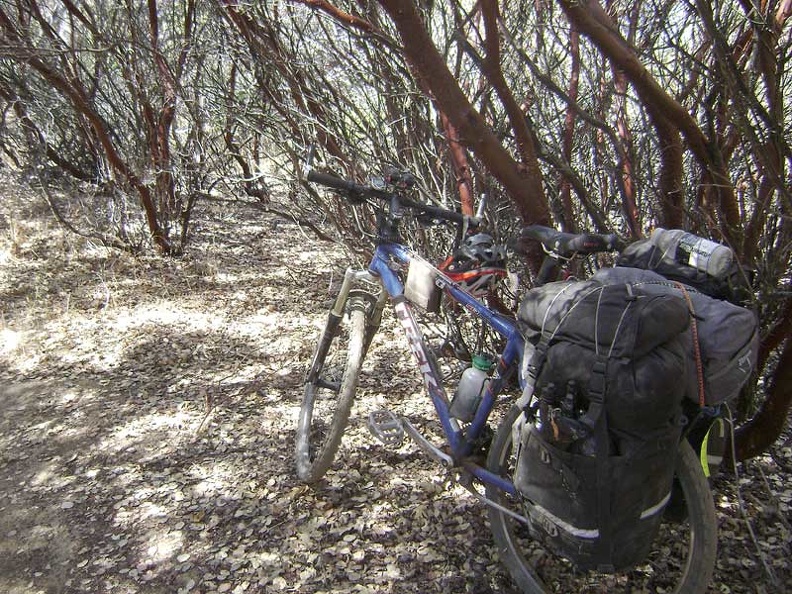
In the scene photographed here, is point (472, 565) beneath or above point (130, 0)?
beneath

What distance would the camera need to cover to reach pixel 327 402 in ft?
11.4

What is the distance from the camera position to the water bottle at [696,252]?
1.66 meters

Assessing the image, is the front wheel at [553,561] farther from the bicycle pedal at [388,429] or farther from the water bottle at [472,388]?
the bicycle pedal at [388,429]

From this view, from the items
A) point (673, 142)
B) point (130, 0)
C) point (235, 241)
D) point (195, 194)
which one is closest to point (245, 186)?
point (235, 241)

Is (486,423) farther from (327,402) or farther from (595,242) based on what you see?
(327,402)

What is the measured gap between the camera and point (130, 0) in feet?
16.3

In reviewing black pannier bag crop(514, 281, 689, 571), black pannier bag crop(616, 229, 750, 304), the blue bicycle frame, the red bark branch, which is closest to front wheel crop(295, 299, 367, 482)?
the blue bicycle frame

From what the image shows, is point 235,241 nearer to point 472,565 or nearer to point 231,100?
point 231,100

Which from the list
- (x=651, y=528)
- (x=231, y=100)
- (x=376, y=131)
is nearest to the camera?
(x=651, y=528)

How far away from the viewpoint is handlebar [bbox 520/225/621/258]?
1.82 metres

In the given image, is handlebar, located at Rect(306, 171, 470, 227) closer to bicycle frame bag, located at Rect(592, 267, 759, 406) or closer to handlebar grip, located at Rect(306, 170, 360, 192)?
handlebar grip, located at Rect(306, 170, 360, 192)

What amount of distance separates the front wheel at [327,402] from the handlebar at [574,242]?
92 centimetres

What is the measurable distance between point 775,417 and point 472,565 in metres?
1.33

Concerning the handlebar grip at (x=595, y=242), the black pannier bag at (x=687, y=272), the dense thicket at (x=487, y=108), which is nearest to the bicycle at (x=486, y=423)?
the handlebar grip at (x=595, y=242)
